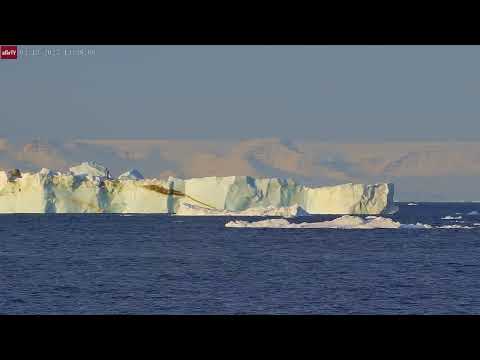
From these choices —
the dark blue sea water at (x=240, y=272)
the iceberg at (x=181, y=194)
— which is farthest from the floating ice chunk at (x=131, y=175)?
the dark blue sea water at (x=240, y=272)

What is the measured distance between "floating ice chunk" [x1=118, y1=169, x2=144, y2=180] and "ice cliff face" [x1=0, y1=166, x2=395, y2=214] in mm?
405

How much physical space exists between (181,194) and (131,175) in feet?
12.2

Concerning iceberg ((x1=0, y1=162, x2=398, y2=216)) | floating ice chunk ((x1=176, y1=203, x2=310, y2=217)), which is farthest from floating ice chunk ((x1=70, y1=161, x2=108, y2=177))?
floating ice chunk ((x1=176, y1=203, x2=310, y2=217))

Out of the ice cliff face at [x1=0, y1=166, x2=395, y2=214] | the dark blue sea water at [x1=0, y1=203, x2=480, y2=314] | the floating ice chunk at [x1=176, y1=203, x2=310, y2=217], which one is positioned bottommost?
the dark blue sea water at [x1=0, y1=203, x2=480, y2=314]

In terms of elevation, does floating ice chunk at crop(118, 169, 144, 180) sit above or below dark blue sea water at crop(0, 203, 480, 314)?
above

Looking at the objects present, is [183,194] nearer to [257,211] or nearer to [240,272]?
[257,211]

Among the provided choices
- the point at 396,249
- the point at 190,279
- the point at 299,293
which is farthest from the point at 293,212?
the point at 299,293

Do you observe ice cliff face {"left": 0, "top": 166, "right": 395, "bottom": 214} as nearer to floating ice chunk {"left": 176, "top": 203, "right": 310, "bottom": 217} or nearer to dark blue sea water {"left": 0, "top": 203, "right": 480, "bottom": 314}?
floating ice chunk {"left": 176, "top": 203, "right": 310, "bottom": 217}

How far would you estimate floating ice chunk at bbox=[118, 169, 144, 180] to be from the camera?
175 ft

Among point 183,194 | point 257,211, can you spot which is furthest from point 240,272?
point 183,194

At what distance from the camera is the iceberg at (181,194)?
4909 cm

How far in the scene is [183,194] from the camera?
173 ft
